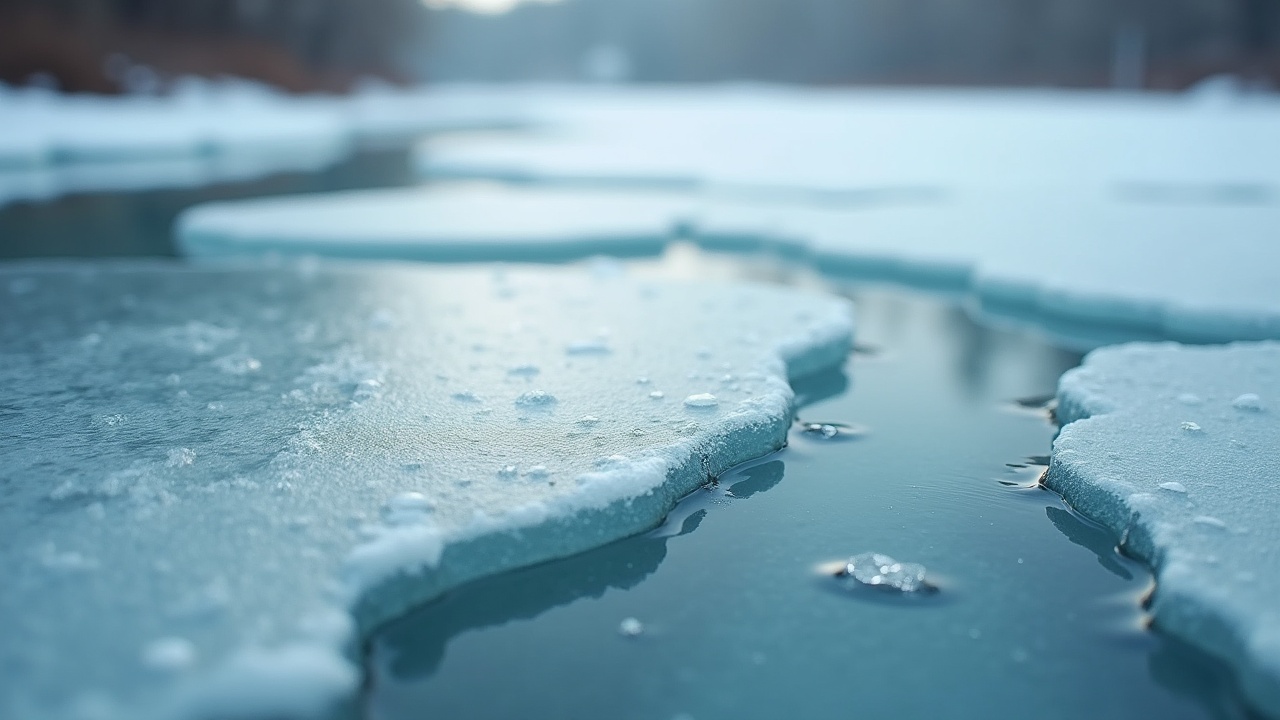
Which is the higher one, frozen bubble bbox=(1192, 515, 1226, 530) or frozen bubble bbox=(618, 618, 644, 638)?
frozen bubble bbox=(1192, 515, 1226, 530)

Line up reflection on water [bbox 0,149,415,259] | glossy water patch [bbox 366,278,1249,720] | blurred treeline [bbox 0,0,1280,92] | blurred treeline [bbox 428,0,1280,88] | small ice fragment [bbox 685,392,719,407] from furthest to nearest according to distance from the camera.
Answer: blurred treeline [bbox 428,0,1280,88] → blurred treeline [bbox 0,0,1280,92] → reflection on water [bbox 0,149,415,259] → small ice fragment [bbox 685,392,719,407] → glossy water patch [bbox 366,278,1249,720]

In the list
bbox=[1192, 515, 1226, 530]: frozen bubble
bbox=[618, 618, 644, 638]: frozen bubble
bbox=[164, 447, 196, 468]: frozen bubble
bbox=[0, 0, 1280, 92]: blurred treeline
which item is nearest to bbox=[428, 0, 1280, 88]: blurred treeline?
bbox=[0, 0, 1280, 92]: blurred treeline

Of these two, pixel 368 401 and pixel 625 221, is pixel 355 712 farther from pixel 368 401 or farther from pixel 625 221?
pixel 625 221

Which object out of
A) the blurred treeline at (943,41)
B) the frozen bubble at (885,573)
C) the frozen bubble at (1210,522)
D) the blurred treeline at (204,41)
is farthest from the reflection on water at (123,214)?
the blurred treeline at (943,41)

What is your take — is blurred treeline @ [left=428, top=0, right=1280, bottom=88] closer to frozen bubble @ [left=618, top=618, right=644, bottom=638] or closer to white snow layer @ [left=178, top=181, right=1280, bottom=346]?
white snow layer @ [left=178, top=181, right=1280, bottom=346]

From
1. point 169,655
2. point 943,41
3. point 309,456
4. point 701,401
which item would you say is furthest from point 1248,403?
point 943,41

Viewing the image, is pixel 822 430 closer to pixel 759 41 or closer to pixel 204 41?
pixel 204 41

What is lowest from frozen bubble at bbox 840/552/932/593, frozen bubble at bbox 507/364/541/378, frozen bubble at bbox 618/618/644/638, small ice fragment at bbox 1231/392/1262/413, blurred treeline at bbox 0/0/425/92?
frozen bubble at bbox 618/618/644/638

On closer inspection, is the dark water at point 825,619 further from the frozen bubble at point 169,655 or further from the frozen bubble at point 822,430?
the frozen bubble at point 169,655
